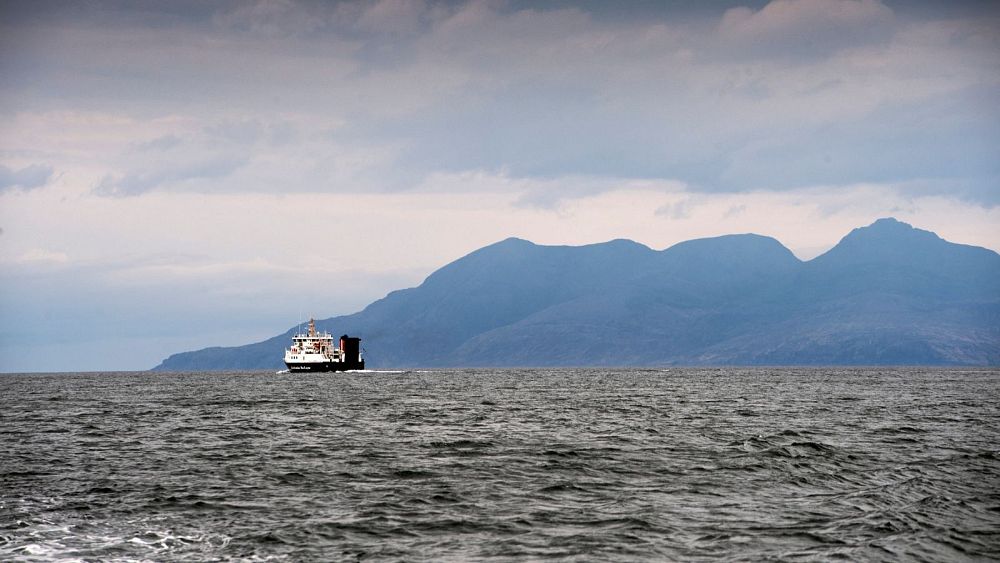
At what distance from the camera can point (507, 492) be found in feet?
103

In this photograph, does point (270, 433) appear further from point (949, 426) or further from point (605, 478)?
point (949, 426)

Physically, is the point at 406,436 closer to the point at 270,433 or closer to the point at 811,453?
the point at 270,433

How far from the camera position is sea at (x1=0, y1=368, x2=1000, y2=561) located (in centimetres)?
2358

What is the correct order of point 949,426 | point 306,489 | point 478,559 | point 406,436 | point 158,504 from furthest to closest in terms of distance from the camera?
point 949,426
point 406,436
point 306,489
point 158,504
point 478,559

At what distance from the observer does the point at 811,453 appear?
137 ft

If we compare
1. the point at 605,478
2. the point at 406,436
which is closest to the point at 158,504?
the point at 605,478

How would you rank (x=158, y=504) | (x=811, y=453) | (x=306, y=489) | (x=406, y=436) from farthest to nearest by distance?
(x=406, y=436) → (x=811, y=453) → (x=306, y=489) → (x=158, y=504)

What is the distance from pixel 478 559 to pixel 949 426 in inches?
1795

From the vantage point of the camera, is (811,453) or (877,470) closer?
(877,470)

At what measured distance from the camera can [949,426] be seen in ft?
189

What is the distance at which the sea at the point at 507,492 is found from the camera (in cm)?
2358

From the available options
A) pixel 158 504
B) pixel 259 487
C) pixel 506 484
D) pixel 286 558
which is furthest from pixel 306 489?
pixel 286 558

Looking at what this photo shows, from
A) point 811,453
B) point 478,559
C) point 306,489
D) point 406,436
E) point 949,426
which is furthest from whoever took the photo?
point 949,426

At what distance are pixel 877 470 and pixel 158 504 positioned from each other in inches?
1062
